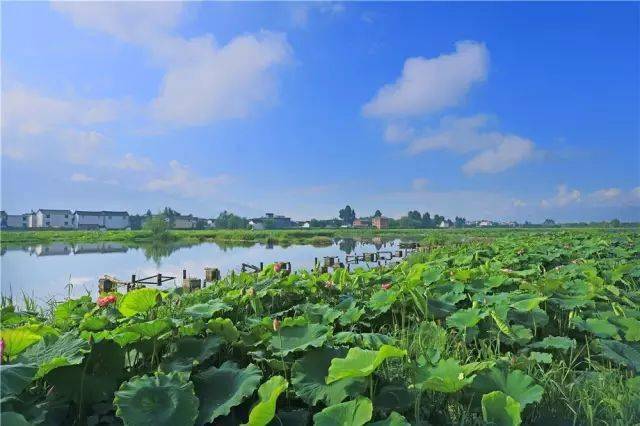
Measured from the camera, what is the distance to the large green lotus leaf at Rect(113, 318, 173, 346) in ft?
5.93

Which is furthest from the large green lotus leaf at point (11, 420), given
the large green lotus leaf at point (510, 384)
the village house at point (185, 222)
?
the village house at point (185, 222)

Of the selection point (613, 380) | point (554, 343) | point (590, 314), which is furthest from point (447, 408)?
point (590, 314)

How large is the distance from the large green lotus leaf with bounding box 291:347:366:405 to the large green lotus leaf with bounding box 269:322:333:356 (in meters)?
0.06

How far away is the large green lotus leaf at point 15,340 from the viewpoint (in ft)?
5.12

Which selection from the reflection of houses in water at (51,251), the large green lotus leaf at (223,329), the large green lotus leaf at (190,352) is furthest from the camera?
the reflection of houses in water at (51,251)

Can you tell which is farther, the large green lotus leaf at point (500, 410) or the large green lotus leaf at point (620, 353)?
the large green lotus leaf at point (620, 353)

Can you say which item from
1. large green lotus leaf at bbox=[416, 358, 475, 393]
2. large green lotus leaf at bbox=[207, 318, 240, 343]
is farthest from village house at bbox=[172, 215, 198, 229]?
large green lotus leaf at bbox=[416, 358, 475, 393]

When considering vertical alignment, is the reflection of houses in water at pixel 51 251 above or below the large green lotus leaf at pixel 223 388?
below

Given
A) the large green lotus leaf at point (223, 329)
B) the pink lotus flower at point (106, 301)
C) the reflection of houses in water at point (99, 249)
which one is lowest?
the reflection of houses in water at point (99, 249)

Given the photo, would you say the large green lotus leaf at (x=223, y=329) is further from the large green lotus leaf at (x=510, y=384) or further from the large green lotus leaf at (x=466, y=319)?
the large green lotus leaf at (x=466, y=319)

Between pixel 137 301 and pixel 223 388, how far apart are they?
3.47 feet

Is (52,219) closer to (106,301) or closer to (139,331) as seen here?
(106,301)

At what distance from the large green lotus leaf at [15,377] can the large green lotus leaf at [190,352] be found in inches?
19.9

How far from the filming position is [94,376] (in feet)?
5.54
